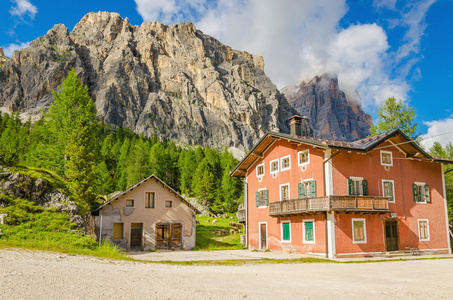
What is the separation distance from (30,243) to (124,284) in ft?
36.5

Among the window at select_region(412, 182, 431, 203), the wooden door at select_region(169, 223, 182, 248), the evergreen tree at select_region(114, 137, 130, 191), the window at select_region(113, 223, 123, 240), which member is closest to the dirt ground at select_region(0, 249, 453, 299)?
the window at select_region(412, 182, 431, 203)

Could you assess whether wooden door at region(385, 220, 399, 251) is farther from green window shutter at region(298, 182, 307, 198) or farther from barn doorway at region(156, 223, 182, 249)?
barn doorway at region(156, 223, 182, 249)

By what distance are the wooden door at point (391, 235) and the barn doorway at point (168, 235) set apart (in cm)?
1721

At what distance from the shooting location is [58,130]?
33656 mm

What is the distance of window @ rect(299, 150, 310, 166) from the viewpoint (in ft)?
88.7

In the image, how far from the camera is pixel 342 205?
2345 cm

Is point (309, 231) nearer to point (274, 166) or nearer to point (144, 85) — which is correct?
point (274, 166)

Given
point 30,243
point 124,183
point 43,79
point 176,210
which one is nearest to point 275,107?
point 43,79

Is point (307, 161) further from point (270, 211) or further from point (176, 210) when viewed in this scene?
point (176, 210)

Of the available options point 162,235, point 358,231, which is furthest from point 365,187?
point 162,235

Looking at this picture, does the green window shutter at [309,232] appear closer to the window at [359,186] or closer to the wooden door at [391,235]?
→ the window at [359,186]

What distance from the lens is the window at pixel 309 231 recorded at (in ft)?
83.0

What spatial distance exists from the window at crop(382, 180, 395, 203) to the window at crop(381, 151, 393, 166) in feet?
4.64

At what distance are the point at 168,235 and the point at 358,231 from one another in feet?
53.2
